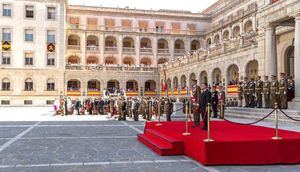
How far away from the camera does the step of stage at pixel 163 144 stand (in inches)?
372

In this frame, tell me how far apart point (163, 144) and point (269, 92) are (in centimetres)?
1031

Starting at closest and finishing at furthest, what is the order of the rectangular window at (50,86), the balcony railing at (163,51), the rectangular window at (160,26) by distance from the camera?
the rectangular window at (50,86)
the balcony railing at (163,51)
the rectangular window at (160,26)

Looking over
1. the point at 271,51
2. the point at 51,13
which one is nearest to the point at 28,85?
the point at 51,13

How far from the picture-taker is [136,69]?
54156 millimetres

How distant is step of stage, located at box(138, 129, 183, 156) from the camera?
31.0 ft

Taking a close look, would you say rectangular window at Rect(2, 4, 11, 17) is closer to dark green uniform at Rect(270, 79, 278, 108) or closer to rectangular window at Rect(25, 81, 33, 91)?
rectangular window at Rect(25, 81, 33, 91)

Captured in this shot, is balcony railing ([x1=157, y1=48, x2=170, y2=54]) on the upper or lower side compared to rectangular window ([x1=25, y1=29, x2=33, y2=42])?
lower

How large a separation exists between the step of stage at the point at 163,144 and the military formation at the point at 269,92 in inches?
342

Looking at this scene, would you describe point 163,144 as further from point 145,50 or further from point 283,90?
point 145,50

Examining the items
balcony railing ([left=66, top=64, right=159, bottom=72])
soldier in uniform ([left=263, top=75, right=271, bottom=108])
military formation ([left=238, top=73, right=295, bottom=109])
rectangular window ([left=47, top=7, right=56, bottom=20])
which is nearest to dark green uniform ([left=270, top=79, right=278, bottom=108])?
military formation ([left=238, top=73, right=295, bottom=109])

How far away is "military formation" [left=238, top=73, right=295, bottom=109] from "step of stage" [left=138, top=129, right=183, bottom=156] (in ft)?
28.5

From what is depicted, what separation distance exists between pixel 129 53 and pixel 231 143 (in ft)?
168

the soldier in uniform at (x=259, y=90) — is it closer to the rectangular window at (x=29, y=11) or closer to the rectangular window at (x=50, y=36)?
the rectangular window at (x=50, y=36)

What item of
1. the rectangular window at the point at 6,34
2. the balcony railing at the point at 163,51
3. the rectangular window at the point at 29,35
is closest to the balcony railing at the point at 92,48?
the rectangular window at the point at 29,35
